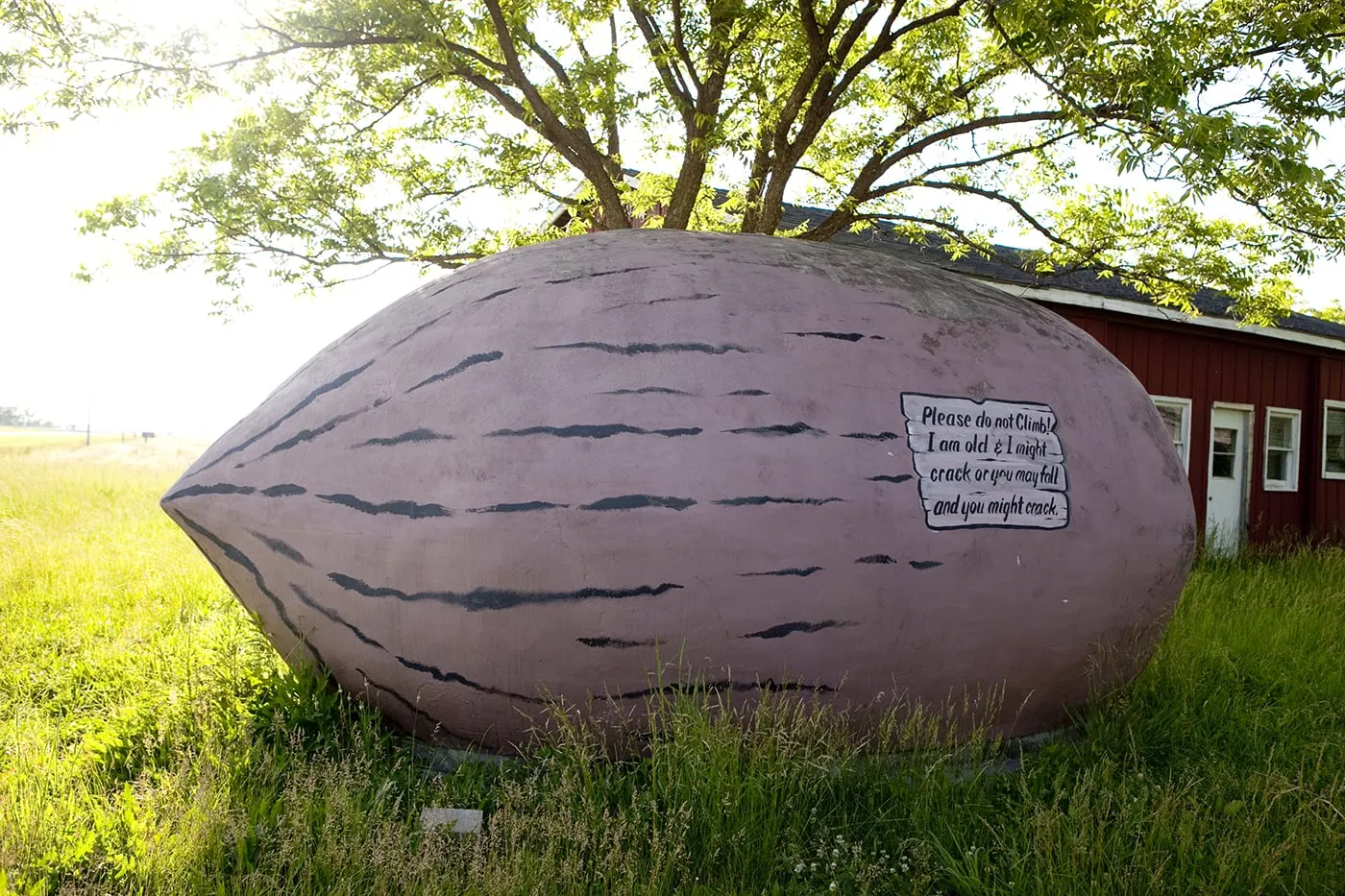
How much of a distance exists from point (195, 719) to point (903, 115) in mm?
7779

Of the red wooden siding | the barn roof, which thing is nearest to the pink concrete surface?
the barn roof

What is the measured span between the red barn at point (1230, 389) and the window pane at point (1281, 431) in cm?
2

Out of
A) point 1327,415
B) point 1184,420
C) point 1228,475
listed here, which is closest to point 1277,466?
point 1327,415

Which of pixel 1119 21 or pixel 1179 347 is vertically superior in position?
pixel 1119 21

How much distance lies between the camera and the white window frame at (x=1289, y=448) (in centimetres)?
1270

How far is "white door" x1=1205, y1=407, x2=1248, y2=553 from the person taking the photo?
12.2m

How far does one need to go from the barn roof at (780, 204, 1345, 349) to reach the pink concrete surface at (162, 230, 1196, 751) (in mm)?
6731

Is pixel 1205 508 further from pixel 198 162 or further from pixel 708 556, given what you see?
pixel 198 162

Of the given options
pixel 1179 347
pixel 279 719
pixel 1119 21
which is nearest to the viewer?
pixel 279 719

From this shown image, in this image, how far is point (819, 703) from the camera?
120 inches

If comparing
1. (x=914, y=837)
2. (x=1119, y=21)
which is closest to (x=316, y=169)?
(x=1119, y=21)

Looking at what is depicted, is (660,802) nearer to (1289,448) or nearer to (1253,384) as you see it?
(1253,384)

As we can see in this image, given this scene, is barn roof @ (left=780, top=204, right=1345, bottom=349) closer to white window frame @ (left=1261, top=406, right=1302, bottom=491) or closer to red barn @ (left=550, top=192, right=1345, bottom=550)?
red barn @ (left=550, top=192, right=1345, bottom=550)

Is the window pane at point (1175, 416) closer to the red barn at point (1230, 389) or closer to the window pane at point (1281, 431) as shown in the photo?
the red barn at point (1230, 389)
